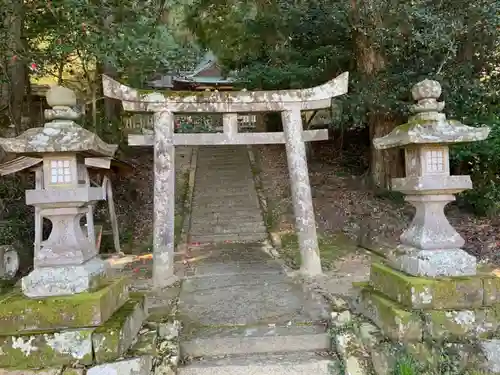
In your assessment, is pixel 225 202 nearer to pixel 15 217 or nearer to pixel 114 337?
pixel 15 217

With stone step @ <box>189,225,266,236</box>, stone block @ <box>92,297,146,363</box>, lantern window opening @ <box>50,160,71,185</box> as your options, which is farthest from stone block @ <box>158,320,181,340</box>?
stone step @ <box>189,225,266,236</box>

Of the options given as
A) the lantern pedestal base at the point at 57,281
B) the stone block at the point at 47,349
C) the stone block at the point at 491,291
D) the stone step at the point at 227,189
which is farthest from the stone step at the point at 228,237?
the stone block at the point at 47,349

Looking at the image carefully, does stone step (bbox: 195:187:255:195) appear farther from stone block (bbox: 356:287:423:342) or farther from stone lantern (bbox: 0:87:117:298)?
stone lantern (bbox: 0:87:117:298)

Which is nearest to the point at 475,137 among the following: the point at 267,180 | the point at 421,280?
the point at 421,280

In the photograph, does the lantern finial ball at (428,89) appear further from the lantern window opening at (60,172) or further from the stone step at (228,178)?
the stone step at (228,178)

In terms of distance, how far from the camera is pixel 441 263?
4289 millimetres

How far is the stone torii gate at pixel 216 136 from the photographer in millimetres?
7199

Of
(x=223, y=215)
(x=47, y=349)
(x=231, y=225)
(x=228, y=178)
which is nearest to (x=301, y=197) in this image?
(x=231, y=225)

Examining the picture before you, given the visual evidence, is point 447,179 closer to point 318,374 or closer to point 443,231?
point 443,231

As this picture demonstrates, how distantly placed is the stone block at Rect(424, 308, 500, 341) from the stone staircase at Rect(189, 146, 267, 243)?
658 cm

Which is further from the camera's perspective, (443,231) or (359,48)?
(359,48)

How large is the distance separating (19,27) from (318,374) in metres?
9.11

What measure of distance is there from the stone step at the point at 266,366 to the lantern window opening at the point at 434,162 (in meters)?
2.13

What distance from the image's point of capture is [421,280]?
4164mm
